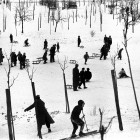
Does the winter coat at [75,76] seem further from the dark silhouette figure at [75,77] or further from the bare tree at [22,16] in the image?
the bare tree at [22,16]

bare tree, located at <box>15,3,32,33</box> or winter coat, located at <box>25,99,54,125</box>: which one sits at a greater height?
bare tree, located at <box>15,3,32,33</box>

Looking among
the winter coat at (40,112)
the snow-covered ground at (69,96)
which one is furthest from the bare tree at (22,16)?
the winter coat at (40,112)

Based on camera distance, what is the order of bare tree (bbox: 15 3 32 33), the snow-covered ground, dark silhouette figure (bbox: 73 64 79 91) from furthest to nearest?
1. bare tree (bbox: 15 3 32 33)
2. dark silhouette figure (bbox: 73 64 79 91)
3. the snow-covered ground

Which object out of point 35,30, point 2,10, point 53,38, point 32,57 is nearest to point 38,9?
point 2,10

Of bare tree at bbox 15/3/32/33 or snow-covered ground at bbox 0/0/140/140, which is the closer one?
snow-covered ground at bbox 0/0/140/140

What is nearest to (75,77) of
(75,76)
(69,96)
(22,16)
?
(75,76)

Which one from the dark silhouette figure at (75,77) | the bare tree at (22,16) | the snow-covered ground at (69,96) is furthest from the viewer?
the bare tree at (22,16)

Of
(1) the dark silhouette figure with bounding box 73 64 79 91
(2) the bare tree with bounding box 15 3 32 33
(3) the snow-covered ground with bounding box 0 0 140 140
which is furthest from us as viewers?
(2) the bare tree with bounding box 15 3 32 33

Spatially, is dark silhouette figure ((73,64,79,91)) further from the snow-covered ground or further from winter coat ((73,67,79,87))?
the snow-covered ground

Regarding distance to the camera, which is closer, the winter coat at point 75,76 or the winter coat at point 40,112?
the winter coat at point 40,112

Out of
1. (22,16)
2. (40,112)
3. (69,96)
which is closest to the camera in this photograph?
(40,112)

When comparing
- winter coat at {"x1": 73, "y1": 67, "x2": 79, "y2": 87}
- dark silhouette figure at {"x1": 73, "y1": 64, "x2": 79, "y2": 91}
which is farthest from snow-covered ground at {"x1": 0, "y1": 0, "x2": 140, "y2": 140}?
winter coat at {"x1": 73, "y1": 67, "x2": 79, "y2": 87}

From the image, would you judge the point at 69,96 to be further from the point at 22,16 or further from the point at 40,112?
the point at 22,16

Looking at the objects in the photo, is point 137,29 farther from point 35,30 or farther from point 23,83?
point 23,83
